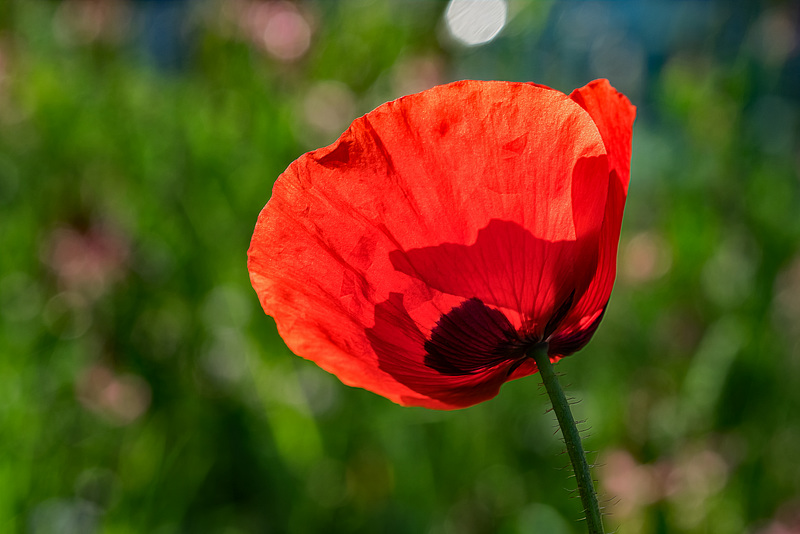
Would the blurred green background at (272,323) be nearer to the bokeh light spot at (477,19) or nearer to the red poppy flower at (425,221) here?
the bokeh light spot at (477,19)

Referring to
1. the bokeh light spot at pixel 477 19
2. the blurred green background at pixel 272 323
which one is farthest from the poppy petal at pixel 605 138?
the bokeh light spot at pixel 477 19

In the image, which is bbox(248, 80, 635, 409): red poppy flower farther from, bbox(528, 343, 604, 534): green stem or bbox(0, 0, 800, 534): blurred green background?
bbox(0, 0, 800, 534): blurred green background

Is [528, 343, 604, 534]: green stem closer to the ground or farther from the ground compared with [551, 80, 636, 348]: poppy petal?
closer to the ground

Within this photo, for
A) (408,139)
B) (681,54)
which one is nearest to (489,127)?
(408,139)

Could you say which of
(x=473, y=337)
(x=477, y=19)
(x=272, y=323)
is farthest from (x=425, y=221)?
(x=477, y=19)

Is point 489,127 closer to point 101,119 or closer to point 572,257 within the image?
point 572,257

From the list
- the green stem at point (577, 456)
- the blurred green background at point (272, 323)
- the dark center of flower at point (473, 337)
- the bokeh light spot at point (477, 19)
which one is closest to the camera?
the green stem at point (577, 456)

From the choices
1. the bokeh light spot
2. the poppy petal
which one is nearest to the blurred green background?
the bokeh light spot
